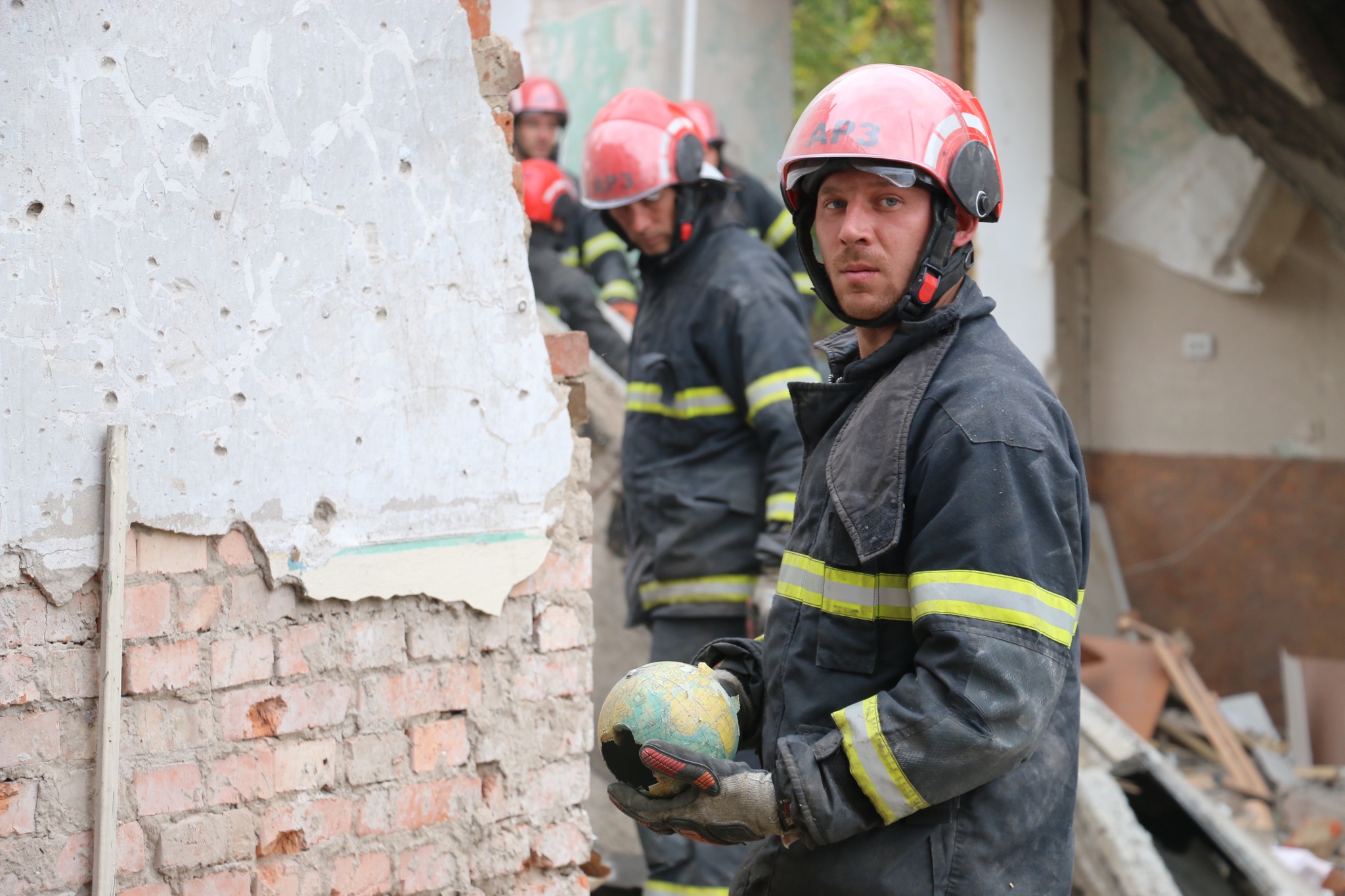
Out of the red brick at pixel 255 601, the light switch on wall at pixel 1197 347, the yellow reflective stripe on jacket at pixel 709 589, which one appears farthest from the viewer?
the light switch on wall at pixel 1197 347

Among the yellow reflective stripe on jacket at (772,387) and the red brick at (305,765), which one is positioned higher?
the yellow reflective stripe on jacket at (772,387)

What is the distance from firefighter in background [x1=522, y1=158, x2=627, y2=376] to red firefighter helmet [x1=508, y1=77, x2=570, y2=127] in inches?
18.1

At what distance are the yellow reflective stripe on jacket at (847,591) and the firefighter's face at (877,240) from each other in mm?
403

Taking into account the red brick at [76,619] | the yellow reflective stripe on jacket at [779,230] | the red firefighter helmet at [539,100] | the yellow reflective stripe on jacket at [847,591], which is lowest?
the red brick at [76,619]

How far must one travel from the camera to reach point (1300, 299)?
6.46m

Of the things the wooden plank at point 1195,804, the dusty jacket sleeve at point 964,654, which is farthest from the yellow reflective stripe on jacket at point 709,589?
the dusty jacket sleeve at point 964,654

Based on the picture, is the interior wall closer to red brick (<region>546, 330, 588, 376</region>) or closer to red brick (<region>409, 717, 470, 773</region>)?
red brick (<region>546, 330, 588, 376</region>)

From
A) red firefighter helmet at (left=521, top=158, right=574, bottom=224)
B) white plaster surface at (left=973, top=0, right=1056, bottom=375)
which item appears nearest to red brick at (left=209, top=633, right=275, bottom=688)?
red firefighter helmet at (left=521, top=158, right=574, bottom=224)

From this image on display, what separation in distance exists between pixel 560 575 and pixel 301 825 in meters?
0.74

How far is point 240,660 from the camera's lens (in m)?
2.28

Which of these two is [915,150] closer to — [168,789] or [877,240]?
[877,240]

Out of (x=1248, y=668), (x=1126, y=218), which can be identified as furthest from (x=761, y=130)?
(x=1248, y=668)

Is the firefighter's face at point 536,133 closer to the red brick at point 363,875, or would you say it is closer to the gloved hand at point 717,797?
the red brick at point 363,875

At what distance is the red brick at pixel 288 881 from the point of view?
2.31m
